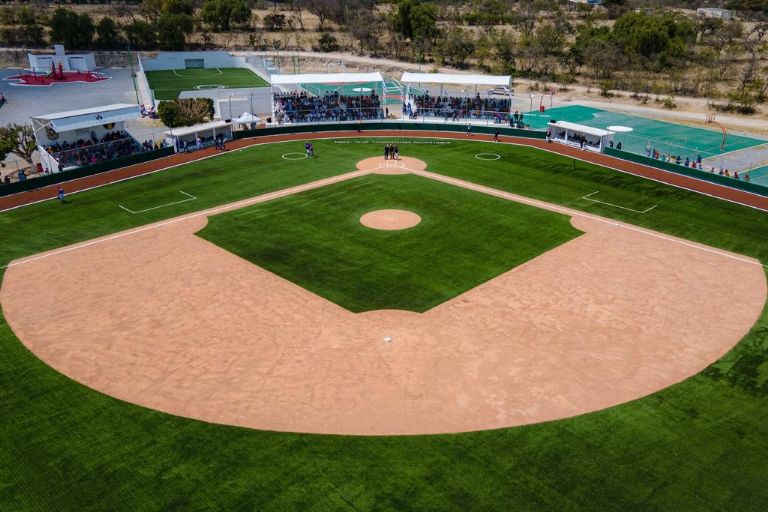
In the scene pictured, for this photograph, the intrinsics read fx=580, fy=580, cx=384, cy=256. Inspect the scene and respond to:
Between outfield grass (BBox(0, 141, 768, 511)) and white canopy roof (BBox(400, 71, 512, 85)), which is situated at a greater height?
white canopy roof (BBox(400, 71, 512, 85))

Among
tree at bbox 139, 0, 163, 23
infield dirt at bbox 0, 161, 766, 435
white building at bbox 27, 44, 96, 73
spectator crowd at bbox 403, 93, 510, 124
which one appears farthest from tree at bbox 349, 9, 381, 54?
infield dirt at bbox 0, 161, 766, 435

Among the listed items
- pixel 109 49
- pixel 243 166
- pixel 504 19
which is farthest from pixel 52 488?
pixel 504 19

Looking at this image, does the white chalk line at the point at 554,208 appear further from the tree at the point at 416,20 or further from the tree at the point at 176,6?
the tree at the point at 176,6

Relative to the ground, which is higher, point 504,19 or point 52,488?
point 504,19

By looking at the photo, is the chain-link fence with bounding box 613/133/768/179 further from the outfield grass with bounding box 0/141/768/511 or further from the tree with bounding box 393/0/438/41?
the tree with bounding box 393/0/438/41

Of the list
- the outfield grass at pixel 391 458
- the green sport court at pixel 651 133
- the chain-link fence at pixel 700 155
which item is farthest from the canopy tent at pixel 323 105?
the outfield grass at pixel 391 458

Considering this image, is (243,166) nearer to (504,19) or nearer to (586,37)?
(586,37)
